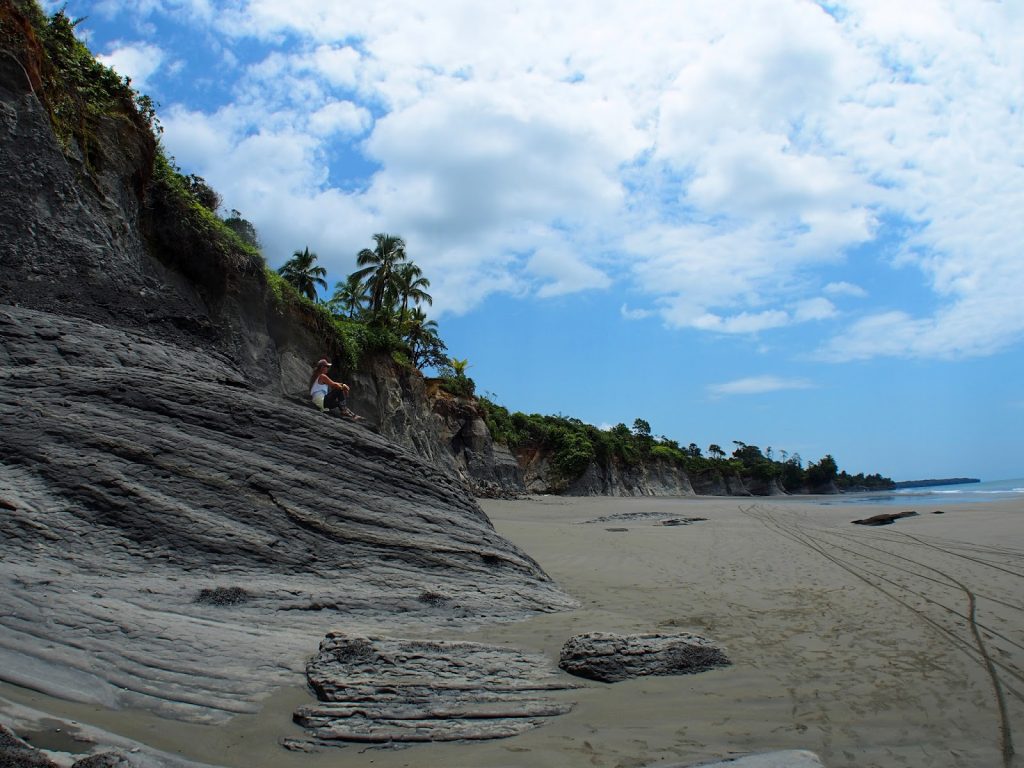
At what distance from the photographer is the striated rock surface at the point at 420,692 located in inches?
154

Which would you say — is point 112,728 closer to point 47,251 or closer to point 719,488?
point 47,251

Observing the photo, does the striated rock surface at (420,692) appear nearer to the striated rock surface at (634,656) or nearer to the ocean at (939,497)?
the striated rock surface at (634,656)

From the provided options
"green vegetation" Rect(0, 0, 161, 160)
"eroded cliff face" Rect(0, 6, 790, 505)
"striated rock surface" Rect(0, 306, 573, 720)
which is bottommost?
"striated rock surface" Rect(0, 306, 573, 720)

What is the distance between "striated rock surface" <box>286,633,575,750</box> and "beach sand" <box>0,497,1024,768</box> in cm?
14

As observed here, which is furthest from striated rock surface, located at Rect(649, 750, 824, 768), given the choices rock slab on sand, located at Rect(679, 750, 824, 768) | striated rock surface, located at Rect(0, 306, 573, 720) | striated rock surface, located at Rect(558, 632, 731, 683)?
striated rock surface, located at Rect(0, 306, 573, 720)

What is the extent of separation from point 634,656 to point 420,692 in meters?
1.92

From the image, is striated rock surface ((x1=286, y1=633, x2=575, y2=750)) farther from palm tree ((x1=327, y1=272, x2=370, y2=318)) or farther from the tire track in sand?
palm tree ((x1=327, y1=272, x2=370, y2=318))

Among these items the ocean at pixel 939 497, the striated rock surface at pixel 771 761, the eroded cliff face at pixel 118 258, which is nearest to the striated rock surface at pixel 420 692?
the striated rock surface at pixel 771 761

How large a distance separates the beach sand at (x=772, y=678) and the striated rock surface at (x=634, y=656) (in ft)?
0.44

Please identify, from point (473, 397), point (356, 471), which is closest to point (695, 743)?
point (356, 471)

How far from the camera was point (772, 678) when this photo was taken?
5055mm

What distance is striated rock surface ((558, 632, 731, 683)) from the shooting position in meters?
5.06

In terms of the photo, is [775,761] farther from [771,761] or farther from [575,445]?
[575,445]

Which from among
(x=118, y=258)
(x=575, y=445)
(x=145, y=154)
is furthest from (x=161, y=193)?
(x=575, y=445)
